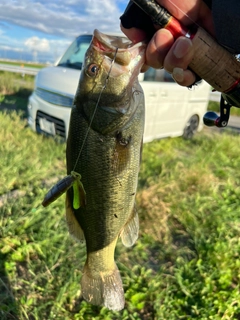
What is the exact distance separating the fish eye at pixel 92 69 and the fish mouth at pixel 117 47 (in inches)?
2.9

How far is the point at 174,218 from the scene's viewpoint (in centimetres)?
440

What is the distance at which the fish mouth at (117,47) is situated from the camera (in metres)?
1.68

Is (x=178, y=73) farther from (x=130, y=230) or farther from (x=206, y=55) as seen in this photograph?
(x=130, y=230)

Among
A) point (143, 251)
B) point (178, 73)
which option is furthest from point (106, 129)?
point (143, 251)

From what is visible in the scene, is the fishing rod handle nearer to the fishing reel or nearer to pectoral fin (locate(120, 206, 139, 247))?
the fishing reel

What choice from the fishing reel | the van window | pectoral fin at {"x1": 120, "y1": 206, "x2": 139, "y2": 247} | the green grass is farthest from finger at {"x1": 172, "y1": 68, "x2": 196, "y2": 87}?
the van window

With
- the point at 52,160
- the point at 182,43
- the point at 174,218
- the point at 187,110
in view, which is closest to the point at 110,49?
the point at 182,43

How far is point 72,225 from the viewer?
192 cm

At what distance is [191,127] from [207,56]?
7839 millimetres

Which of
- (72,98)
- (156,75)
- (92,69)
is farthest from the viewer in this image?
(156,75)

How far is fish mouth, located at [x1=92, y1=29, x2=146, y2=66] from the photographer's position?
168 centimetres

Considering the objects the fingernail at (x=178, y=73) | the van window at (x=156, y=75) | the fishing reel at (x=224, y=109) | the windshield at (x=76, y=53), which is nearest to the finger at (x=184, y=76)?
the fingernail at (x=178, y=73)

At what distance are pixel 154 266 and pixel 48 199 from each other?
2.32 m

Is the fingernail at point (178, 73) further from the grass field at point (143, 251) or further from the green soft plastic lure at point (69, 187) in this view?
the grass field at point (143, 251)
